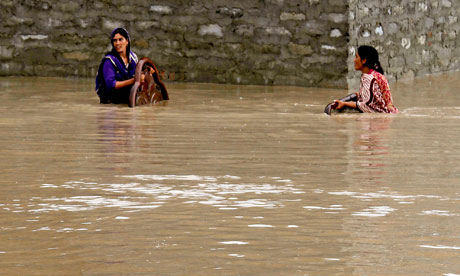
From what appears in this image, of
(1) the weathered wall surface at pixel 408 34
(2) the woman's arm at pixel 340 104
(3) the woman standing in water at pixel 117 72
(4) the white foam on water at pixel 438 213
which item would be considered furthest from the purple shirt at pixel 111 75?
(4) the white foam on water at pixel 438 213

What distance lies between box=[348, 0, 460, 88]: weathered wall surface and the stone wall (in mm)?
14

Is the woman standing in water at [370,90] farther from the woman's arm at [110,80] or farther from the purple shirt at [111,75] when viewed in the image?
the purple shirt at [111,75]

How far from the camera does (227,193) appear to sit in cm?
518

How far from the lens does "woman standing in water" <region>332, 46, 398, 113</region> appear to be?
942 cm

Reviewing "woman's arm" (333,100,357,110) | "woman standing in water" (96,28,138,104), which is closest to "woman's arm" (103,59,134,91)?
"woman standing in water" (96,28,138,104)

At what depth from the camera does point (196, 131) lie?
7.95m

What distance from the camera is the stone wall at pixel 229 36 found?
1271 centimetres

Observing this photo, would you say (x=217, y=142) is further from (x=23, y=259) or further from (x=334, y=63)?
(x=334, y=63)

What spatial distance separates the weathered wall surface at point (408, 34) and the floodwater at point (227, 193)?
3.36 meters

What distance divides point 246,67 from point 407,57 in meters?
2.30

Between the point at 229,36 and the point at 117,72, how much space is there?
304cm

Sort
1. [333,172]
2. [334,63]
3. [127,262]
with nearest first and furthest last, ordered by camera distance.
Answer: [127,262] → [333,172] → [334,63]

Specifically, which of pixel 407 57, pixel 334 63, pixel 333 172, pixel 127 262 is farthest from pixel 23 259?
pixel 407 57

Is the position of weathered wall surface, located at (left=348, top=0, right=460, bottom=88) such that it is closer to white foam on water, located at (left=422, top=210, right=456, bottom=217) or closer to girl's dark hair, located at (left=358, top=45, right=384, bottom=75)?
girl's dark hair, located at (left=358, top=45, right=384, bottom=75)
